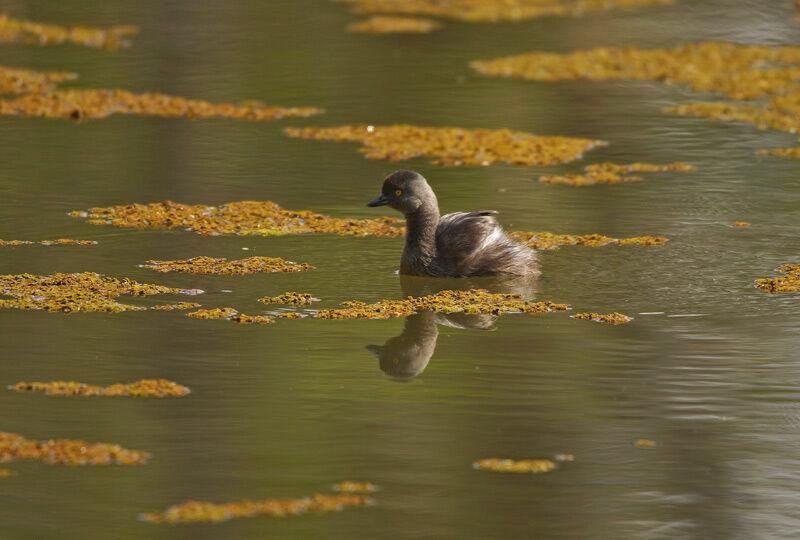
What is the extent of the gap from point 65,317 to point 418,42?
15.4m

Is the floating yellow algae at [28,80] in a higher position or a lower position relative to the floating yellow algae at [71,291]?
higher

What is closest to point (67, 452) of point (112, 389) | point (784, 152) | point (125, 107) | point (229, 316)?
point (112, 389)

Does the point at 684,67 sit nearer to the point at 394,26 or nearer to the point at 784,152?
the point at 394,26

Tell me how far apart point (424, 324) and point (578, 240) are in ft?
8.86

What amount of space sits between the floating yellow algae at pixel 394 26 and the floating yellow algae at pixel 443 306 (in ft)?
49.6

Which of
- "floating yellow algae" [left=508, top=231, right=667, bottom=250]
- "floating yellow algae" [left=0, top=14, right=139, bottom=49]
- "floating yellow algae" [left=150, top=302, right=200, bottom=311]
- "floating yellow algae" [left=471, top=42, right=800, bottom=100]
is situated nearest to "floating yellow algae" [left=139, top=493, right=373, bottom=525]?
"floating yellow algae" [left=150, top=302, right=200, bottom=311]

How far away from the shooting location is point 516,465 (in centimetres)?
714

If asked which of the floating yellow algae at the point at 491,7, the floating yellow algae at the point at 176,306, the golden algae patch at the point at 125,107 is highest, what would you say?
the floating yellow algae at the point at 491,7

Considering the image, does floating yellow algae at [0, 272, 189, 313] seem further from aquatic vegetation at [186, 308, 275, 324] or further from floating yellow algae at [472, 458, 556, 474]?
floating yellow algae at [472, 458, 556, 474]

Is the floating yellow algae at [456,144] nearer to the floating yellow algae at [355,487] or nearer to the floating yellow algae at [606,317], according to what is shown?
the floating yellow algae at [606,317]

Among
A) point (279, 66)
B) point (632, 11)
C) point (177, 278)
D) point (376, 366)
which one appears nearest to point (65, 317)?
point (177, 278)

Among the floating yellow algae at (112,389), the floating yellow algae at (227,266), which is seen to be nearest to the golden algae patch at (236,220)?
the floating yellow algae at (227,266)

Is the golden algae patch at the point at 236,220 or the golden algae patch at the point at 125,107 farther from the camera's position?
the golden algae patch at the point at 125,107

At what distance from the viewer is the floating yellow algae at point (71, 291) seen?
32.6 feet
